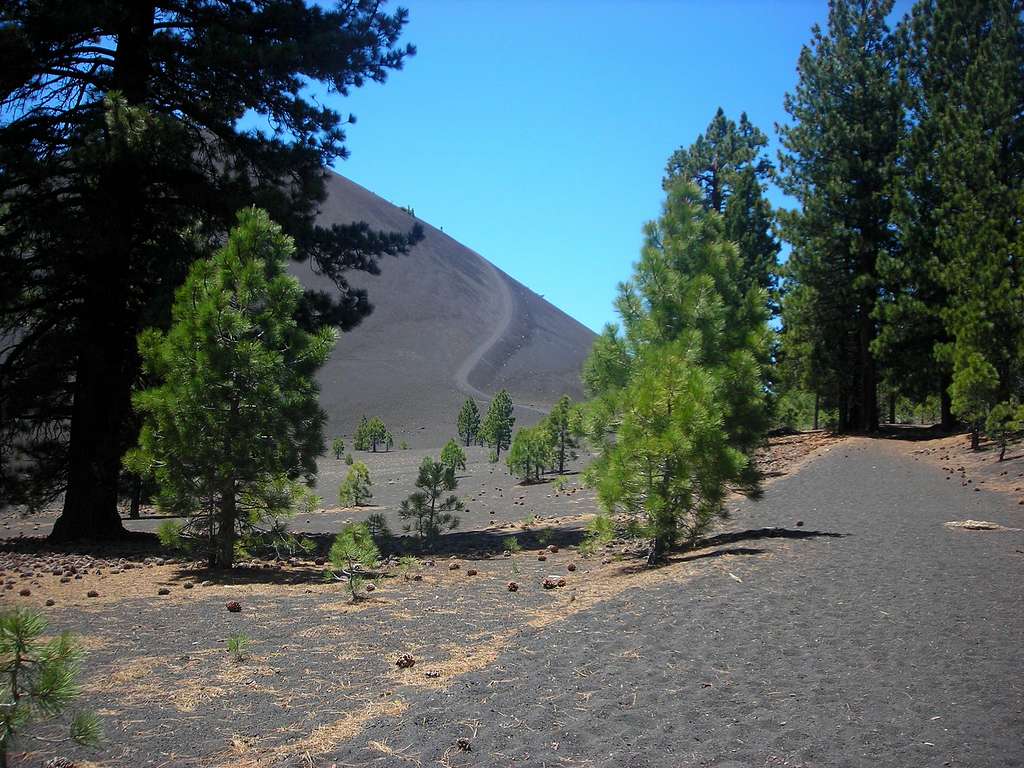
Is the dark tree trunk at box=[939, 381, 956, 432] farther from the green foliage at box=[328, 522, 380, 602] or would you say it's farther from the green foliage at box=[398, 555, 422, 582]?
the green foliage at box=[328, 522, 380, 602]

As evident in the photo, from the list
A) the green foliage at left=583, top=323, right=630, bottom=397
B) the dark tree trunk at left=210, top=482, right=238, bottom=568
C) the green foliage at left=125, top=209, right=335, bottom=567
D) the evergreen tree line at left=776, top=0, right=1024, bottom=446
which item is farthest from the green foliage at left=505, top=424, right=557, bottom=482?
the dark tree trunk at left=210, top=482, right=238, bottom=568

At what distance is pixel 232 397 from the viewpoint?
7504mm

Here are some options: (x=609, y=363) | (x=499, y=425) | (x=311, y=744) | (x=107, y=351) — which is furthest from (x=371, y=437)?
(x=311, y=744)

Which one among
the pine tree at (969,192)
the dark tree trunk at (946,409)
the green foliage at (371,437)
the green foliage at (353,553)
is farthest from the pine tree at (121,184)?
the green foliage at (371,437)

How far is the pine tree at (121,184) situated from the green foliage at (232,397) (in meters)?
2.14

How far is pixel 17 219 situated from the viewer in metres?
10.2

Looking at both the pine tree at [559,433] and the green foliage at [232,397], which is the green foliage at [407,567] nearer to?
the green foliage at [232,397]

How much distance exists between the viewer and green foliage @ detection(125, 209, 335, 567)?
735 centimetres

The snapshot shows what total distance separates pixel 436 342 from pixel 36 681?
99.9 metres

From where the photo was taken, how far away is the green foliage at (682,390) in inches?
285

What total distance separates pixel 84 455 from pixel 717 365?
866cm

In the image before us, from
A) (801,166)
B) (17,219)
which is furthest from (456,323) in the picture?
(17,219)

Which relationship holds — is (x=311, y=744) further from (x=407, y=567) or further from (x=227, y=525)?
(x=227, y=525)

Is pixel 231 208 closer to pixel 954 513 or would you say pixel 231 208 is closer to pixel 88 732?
pixel 88 732
